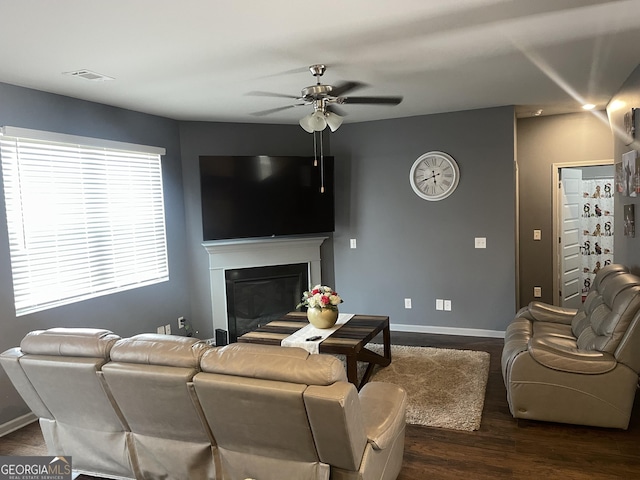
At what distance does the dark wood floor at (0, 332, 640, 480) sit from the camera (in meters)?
2.69

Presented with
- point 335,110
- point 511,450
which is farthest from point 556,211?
point 511,450

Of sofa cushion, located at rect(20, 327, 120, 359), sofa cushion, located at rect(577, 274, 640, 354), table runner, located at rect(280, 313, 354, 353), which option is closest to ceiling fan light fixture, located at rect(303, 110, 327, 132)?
table runner, located at rect(280, 313, 354, 353)

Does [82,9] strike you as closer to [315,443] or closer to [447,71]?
[315,443]

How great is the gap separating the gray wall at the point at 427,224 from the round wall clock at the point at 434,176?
77mm

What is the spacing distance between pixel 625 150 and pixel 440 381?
270 cm

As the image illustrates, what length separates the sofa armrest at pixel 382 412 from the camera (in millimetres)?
2162

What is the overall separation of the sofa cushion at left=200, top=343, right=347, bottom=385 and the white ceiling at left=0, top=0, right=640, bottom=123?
1.72 meters

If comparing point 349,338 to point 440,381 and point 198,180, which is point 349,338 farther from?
point 198,180

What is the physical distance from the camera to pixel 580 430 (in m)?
3.13

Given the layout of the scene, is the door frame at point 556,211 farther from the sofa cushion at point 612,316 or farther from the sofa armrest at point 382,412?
the sofa armrest at point 382,412

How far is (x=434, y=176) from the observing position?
5535 mm

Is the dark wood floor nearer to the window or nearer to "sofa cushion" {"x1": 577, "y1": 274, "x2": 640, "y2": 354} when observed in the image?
"sofa cushion" {"x1": 577, "y1": 274, "x2": 640, "y2": 354}

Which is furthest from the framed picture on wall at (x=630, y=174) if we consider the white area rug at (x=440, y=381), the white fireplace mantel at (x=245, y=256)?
the white fireplace mantel at (x=245, y=256)

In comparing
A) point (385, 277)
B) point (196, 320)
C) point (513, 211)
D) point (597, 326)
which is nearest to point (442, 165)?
point (513, 211)
